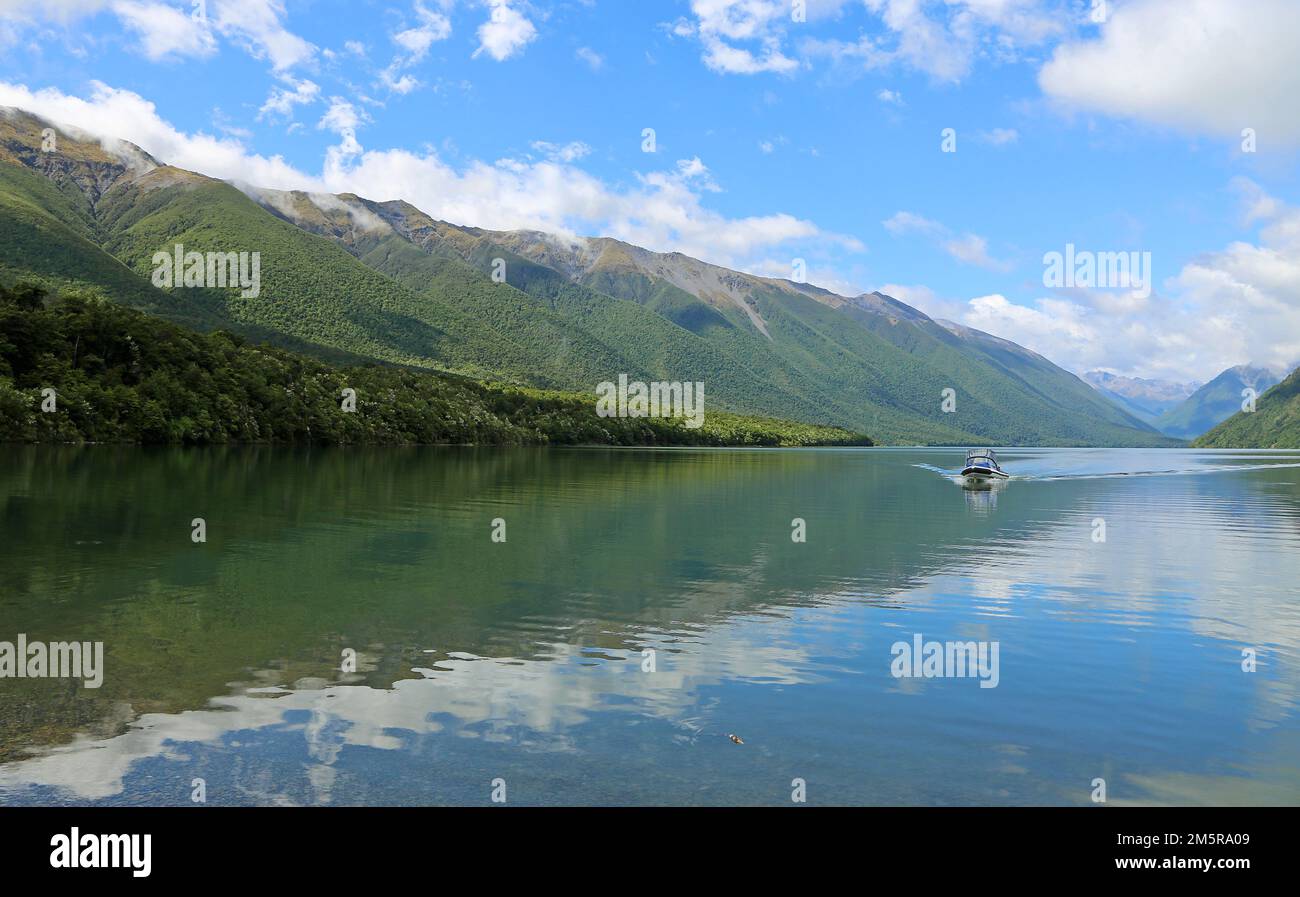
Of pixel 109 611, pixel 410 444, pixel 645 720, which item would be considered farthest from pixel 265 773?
pixel 410 444

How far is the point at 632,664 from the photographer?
1905 cm

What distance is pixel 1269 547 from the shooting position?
139ft

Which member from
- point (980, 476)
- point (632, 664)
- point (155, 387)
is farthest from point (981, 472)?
point (155, 387)

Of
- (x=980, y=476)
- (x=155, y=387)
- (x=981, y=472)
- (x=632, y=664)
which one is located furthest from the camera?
(x=155, y=387)

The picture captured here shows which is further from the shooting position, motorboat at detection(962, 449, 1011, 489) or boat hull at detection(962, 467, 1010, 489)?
motorboat at detection(962, 449, 1011, 489)

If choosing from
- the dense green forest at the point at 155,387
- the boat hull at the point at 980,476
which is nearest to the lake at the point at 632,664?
the boat hull at the point at 980,476

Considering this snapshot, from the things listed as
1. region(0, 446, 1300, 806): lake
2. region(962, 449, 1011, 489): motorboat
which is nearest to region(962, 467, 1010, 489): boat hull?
region(962, 449, 1011, 489): motorboat

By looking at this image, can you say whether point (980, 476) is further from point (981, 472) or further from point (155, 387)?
point (155, 387)

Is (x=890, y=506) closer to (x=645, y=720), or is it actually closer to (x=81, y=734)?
(x=645, y=720)

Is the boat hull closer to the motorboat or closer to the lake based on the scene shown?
the motorboat

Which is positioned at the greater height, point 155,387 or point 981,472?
point 155,387

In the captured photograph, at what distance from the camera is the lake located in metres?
12.6
